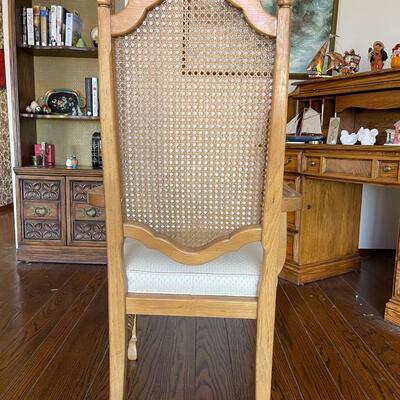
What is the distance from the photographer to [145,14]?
2.67 ft

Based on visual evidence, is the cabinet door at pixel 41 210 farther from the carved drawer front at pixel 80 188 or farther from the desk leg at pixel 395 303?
Result: the desk leg at pixel 395 303

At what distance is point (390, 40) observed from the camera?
2662 mm

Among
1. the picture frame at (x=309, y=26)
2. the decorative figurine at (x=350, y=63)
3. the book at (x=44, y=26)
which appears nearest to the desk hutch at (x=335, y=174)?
the decorative figurine at (x=350, y=63)

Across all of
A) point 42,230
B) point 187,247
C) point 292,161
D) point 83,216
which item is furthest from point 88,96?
point 187,247

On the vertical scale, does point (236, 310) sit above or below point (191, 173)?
below

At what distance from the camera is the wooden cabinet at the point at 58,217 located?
99.1 inches

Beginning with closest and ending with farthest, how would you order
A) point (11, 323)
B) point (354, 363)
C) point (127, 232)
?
point (127, 232)
point (354, 363)
point (11, 323)

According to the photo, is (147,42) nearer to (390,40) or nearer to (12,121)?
(12,121)

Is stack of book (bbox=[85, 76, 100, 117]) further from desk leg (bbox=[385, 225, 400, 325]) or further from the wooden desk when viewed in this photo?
desk leg (bbox=[385, 225, 400, 325])

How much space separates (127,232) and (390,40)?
8.25ft

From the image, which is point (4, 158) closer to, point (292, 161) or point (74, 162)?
point (74, 162)

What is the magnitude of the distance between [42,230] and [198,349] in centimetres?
147

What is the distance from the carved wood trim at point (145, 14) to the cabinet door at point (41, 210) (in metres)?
1.86

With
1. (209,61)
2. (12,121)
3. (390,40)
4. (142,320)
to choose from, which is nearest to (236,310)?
(209,61)
